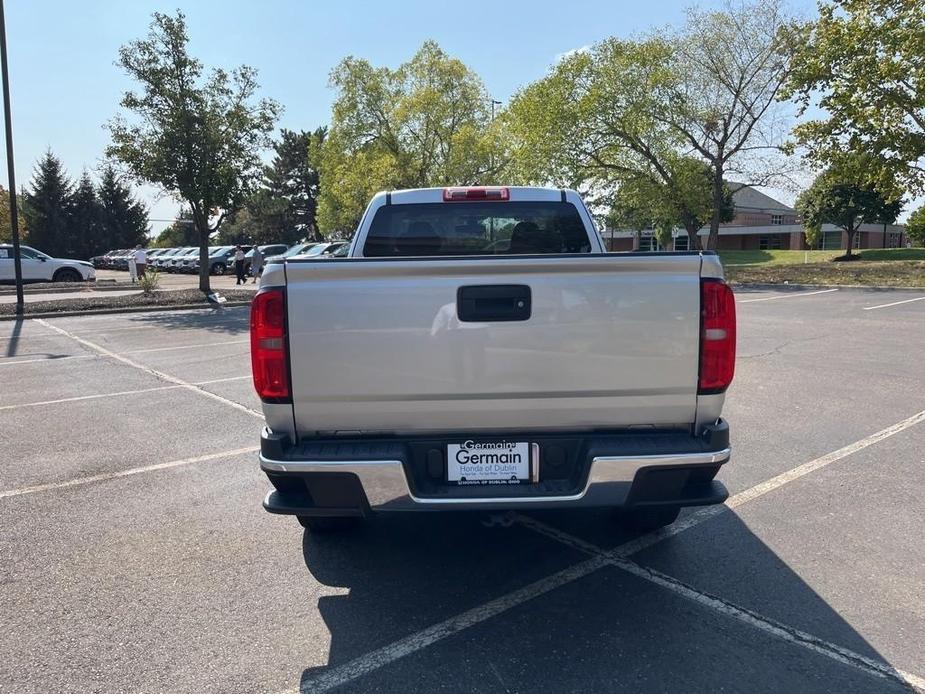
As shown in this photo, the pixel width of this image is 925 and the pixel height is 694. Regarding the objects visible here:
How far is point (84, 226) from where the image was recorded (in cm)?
5400

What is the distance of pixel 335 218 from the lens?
44.2 m

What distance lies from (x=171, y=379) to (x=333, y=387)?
670cm

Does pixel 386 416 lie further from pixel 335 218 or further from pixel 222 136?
pixel 335 218

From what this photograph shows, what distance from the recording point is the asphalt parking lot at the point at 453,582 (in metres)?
2.73

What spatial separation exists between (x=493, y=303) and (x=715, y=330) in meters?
1.03

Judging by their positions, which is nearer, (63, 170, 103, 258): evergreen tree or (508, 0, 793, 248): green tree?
(508, 0, 793, 248): green tree

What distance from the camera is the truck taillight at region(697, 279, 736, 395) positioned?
3064mm

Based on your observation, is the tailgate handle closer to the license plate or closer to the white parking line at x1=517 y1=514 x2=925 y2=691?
the license plate

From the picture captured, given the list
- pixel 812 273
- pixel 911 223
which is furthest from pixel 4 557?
pixel 911 223

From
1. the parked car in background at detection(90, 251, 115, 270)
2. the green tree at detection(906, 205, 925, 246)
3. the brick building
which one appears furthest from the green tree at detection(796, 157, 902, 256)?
the parked car in background at detection(90, 251, 115, 270)

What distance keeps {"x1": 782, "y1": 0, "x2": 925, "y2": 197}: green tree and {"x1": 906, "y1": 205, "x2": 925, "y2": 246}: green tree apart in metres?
32.4

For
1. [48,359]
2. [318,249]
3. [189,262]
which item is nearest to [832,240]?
[318,249]

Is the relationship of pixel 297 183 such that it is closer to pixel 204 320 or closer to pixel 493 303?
pixel 204 320

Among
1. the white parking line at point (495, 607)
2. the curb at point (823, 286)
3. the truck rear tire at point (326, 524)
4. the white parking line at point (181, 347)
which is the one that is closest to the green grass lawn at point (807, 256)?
the curb at point (823, 286)
